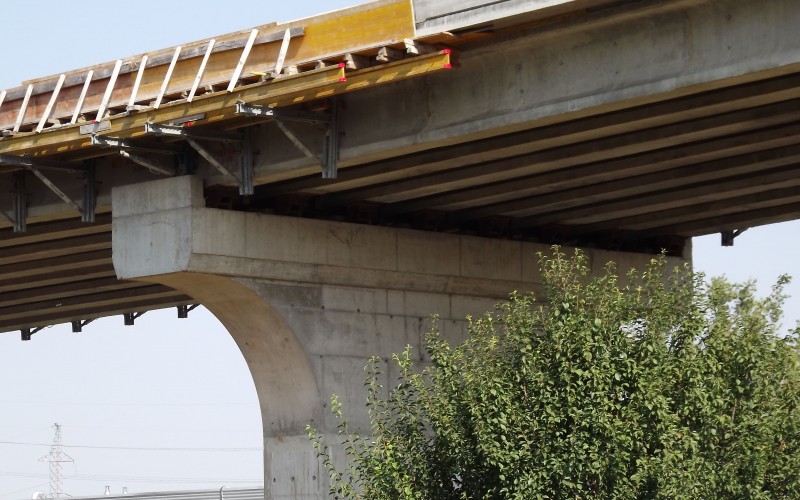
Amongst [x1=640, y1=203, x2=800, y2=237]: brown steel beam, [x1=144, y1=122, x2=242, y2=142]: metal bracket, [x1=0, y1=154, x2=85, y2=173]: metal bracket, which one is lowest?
[x1=640, y1=203, x2=800, y2=237]: brown steel beam

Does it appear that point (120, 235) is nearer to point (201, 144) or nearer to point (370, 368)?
point (201, 144)

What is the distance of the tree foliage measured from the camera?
23297mm

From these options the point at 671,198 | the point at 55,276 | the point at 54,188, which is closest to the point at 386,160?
the point at 54,188

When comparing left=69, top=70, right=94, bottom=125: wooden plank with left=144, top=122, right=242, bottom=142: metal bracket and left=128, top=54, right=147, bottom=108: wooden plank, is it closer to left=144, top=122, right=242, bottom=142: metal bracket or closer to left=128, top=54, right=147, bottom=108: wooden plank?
left=128, top=54, right=147, bottom=108: wooden plank

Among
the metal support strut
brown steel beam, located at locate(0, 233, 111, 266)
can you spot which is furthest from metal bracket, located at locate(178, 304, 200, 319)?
the metal support strut

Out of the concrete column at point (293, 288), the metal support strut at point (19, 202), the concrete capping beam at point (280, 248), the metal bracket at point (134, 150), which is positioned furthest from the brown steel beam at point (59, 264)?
the metal bracket at point (134, 150)

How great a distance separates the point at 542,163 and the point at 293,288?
18.3 ft

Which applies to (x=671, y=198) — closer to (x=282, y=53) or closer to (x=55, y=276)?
(x=282, y=53)

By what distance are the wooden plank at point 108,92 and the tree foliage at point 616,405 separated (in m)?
8.08

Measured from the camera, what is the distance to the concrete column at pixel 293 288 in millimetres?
30875

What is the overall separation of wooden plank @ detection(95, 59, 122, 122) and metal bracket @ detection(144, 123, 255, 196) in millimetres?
1378

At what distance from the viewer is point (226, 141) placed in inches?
1184

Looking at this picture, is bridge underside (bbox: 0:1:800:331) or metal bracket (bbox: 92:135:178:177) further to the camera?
metal bracket (bbox: 92:135:178:177)

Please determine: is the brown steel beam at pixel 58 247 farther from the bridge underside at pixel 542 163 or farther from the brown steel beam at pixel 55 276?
the brown steel beam at pixel 55 276
